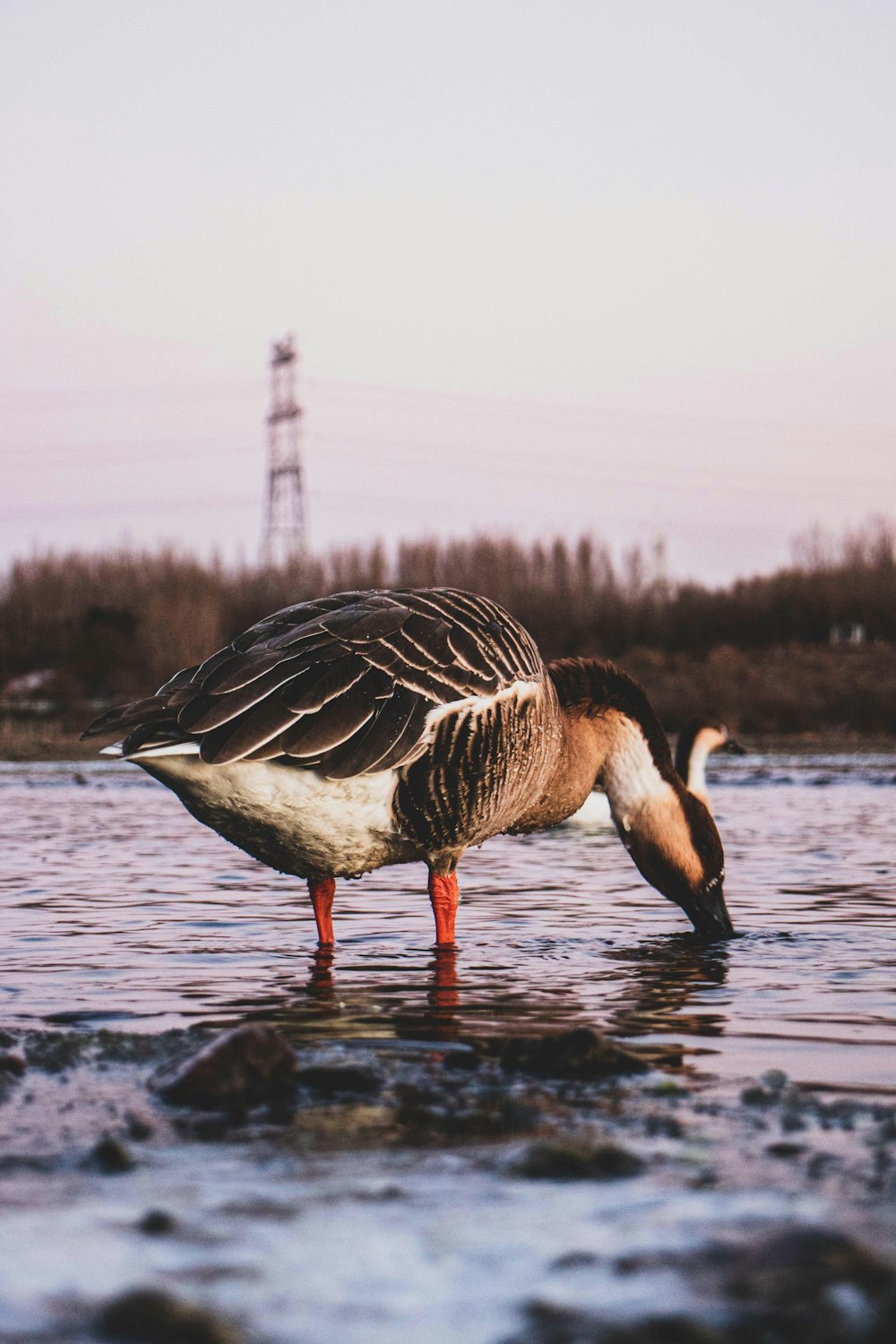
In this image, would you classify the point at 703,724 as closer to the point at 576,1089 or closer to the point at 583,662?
the point at 583,662

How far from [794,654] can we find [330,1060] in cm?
4222

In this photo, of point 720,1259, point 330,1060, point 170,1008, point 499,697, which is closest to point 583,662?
point 499,697

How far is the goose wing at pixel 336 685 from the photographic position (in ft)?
18.5

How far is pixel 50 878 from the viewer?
10086 millimetres

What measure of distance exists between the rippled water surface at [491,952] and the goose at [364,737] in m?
0.56

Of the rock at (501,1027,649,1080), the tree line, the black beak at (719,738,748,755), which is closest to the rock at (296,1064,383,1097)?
the rock at (501,1027,649,1080)

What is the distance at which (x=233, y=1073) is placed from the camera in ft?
13.3

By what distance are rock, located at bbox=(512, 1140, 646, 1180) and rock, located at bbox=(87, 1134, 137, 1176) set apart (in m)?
0.84

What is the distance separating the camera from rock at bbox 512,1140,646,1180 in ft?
10.9

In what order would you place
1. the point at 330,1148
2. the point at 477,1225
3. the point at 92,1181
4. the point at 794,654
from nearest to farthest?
the point at 477,1225 → the point at 92,1181 → the point at 330,1148 → the point at 794,654

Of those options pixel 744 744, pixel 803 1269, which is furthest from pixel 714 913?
pixel 744 744

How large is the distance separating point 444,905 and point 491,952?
0.39 meters

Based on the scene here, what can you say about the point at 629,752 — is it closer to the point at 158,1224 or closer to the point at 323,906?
the point at 323,906

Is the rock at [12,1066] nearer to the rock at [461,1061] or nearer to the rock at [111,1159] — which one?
the rock at [111,1159]
